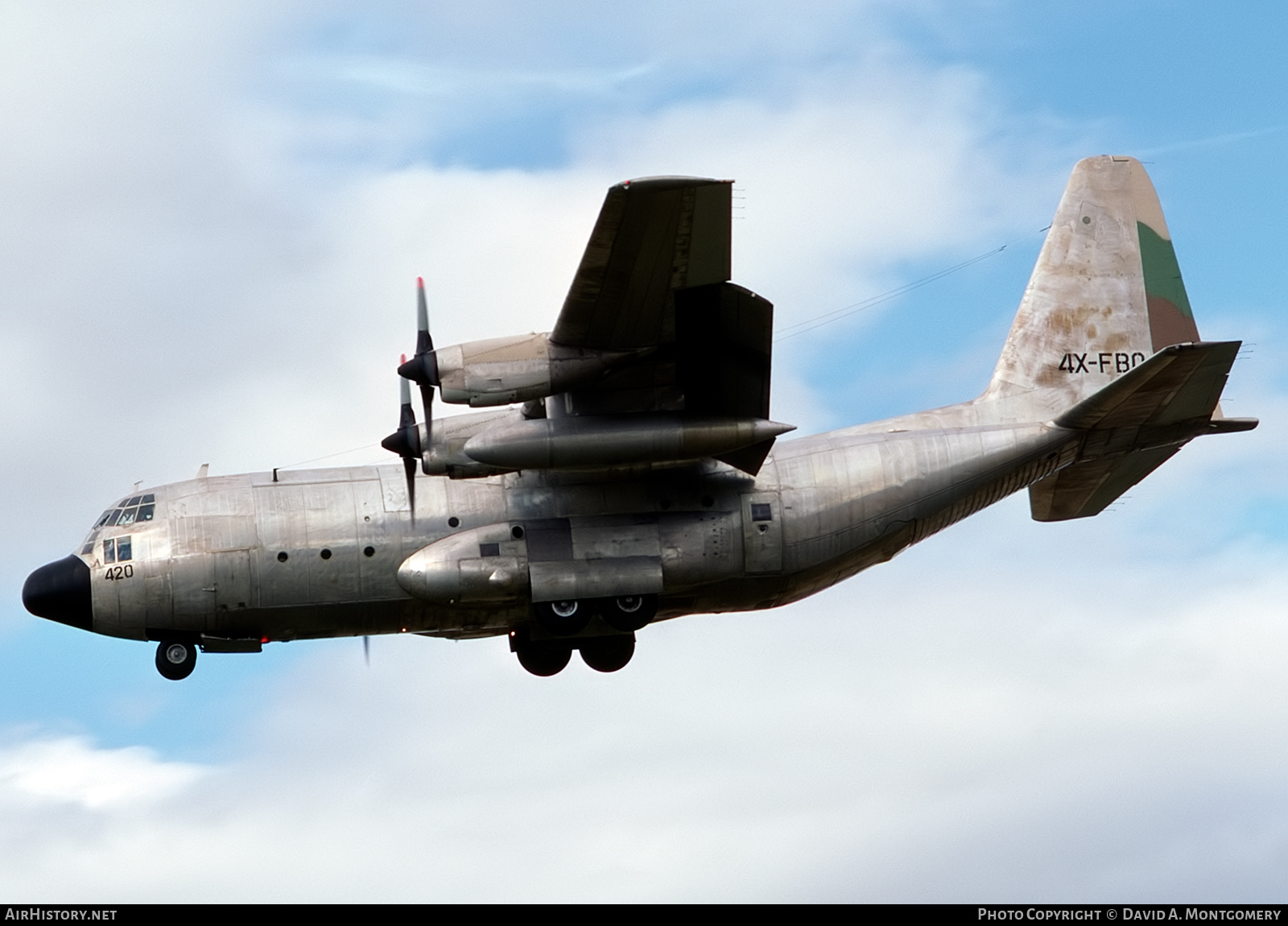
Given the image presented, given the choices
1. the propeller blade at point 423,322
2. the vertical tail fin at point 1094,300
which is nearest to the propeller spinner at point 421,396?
the propeller blade at point 423,322

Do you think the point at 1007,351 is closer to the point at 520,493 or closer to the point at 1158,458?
the point at 1158,458

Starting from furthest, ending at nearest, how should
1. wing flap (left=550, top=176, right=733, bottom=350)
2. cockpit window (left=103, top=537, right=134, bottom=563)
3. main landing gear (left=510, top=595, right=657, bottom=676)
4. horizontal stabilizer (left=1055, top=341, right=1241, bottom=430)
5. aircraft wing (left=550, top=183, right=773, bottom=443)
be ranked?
cockpit window (left=103, top=537, right=134, bottom=563), main landing gear (left=510, top=595, right=657, bottom=676), horizontal stabilizer (left=1055, top=341, right=1241, bottom=430), aircraft wing (left=550, top=183, right=773, bottom=443), wing flap (left=550, top=176, right=733, bottom=350)

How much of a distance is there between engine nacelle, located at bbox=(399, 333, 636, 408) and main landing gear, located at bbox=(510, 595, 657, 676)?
10.6 feet

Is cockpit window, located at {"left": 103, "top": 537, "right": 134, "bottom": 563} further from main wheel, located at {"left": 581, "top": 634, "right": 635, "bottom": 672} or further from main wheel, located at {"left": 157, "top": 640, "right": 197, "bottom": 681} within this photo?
main wheel, located at {"left": 581, "top": 634, "right": 635, "bottom": 672}

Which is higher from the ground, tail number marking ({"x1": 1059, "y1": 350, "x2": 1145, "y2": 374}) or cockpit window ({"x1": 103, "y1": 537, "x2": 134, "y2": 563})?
tail number marking ({"x1": 1059, "y1": 350, "x2": 1145, "y2": 374})

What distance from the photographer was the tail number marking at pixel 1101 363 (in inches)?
1106

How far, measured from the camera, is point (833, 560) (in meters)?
26.1

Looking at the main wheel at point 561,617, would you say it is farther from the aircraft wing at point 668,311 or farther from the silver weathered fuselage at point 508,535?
the aircraft wing at point 668,311

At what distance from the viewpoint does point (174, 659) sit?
25.8 metres

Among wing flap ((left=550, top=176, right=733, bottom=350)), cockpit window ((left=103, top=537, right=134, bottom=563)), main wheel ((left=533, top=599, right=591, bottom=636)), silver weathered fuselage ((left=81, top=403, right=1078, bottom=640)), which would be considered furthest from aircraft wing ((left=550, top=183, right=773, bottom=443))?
cockpit window ((left=103, top=537, right=134, bottom=563))

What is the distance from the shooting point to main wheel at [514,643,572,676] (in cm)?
2752

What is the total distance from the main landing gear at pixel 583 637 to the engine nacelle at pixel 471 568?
0.53 m

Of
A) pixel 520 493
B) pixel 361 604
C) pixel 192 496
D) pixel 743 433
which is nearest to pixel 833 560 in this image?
pixel 743 433
